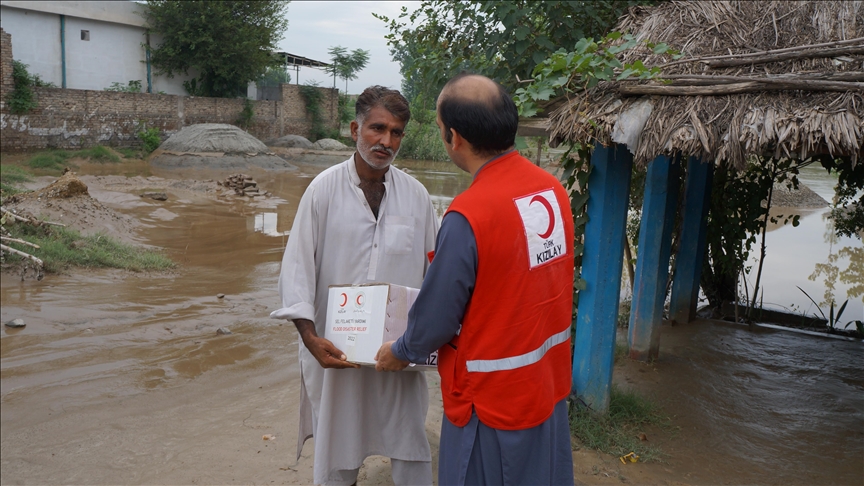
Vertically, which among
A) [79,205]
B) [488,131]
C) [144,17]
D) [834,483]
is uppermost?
[144,17]

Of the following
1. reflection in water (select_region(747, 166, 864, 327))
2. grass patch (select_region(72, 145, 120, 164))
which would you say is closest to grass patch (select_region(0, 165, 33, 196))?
grass patch (select_region(72, 145, 120, 164))

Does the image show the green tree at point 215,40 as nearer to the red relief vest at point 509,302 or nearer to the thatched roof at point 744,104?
the thatched roof at point 744,104

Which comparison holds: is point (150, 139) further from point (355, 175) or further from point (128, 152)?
point (355, 175)

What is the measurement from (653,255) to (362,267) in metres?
A: 3.73

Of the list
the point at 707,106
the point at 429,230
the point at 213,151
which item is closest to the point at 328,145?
the point at 213,151

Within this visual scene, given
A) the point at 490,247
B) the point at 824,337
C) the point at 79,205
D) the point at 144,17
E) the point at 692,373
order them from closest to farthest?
the point at 490,247 → the point at 692,373 → the point at 824,337 → the point at 79,205 → the point at 144,17

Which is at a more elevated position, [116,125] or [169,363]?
[116,125]

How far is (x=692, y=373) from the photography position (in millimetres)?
6094

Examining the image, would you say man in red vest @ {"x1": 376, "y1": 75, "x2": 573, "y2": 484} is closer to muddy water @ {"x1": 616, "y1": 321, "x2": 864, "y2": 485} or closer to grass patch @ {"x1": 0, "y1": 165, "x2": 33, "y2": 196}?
muddy water @ {"x1": 616, "y1": 321, "x2": 864, "y2": 485}

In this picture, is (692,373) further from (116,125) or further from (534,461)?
(116,125)

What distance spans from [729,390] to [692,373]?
398mm

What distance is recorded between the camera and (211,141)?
803 inches

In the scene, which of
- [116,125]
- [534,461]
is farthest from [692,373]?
[116,125]

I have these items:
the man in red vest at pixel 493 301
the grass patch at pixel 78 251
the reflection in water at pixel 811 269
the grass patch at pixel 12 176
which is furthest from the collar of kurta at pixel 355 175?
the grass patch at pixel 12 176
